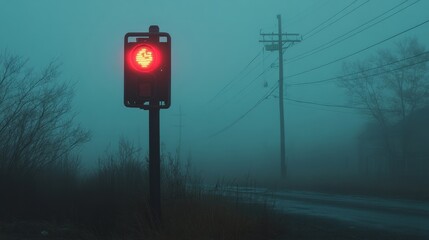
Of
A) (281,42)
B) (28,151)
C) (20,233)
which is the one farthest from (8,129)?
(281,42)

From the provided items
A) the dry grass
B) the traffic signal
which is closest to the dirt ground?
the dry grass

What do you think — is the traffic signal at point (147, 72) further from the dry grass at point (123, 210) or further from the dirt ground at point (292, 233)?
→ the dirt ground at point (292, 233)

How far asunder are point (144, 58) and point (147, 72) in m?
0.21

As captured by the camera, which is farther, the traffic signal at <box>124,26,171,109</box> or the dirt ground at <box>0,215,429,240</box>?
the dirt ground at <box>0,215,429,240</box>

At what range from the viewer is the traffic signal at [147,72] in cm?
863

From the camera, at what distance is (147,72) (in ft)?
28.3

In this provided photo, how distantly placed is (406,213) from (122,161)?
7643 millimetres

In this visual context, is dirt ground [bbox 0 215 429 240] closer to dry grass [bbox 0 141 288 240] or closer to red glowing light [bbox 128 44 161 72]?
dry grass [bbox 0 141 288 240]

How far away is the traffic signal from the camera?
28.3 ft

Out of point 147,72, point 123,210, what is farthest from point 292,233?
point 147,72

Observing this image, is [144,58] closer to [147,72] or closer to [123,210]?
[147,72]

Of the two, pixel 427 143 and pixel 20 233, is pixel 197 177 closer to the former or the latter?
pixel 20 233

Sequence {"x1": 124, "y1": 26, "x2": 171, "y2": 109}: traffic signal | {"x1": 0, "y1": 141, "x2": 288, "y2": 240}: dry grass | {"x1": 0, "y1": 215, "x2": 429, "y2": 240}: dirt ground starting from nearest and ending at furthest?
{"x1": 124, "y1": 26, "x2": 171, "y2": 109}: traffic signal, {"x1": 0, "y1": 141, "x2": 288, "y2": 240}: dry grass, {"x1": 0, "y1": 215, "x2": 429, "y2": 240}: dirt ground

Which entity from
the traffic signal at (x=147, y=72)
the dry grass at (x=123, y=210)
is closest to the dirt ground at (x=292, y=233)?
the dry grass at (x=123, y=210)
